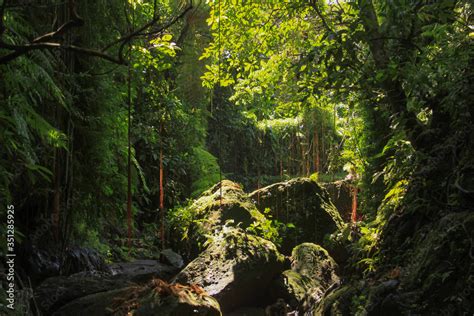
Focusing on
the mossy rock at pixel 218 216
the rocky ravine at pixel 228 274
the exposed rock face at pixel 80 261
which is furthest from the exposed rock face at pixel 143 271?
the mossy rock at pixel 218 216

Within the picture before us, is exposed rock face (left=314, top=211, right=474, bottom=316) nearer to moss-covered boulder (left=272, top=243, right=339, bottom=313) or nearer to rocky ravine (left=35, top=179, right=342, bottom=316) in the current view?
rocky ravine (left=35, top=179, right=342, bottom=316)

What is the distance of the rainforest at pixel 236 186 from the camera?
306cm

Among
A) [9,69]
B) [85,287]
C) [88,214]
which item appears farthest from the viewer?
[88,214]

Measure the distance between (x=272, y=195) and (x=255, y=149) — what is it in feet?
24.4

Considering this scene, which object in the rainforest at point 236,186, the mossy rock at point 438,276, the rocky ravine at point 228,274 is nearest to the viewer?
the mossy rock at point 438,276

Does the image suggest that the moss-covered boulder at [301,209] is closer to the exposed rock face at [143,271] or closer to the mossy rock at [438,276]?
the exposed rock face at [143,271]

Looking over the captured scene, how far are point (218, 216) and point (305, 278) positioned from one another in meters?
1.68

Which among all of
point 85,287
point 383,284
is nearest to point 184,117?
point 85,287

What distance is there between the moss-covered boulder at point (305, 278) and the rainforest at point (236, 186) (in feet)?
0.07

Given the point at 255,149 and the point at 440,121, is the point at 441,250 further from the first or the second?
the point at 255,149

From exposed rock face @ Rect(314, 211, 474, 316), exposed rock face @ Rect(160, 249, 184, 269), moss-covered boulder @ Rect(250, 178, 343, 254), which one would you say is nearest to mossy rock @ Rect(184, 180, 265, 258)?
exposed rock face @ Rect(160, 249, 184, 269)

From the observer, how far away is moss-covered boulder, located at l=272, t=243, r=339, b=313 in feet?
18.5

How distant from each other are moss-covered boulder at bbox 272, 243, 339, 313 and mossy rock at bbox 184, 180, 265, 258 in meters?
0.95

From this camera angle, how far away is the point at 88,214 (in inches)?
190
